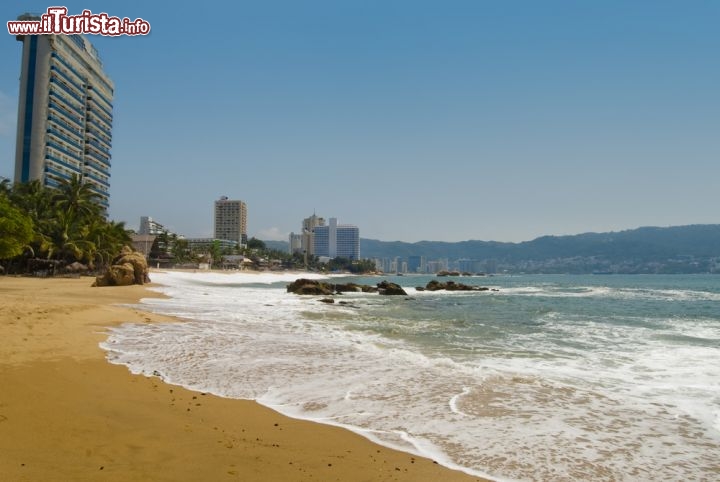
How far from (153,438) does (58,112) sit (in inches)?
4201

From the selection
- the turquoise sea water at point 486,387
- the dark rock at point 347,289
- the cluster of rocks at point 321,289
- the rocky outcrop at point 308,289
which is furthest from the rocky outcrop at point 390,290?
the turquoise sea water at point 486,387

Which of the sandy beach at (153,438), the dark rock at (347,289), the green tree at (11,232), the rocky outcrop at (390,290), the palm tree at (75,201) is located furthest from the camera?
the palm tree at (75,201)

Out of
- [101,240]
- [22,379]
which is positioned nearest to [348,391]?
[22,379]

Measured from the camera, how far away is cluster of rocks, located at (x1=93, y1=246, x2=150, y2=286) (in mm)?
35656

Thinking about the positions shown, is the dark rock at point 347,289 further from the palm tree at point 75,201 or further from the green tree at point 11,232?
the palm tree at point 75,201

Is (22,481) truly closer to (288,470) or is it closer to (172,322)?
(288,470)

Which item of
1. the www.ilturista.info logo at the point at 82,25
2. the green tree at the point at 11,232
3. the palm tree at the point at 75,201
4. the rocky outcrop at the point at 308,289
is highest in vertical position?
the www.ilturista.info logo at the point at 82,25

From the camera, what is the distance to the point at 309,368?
384 inches

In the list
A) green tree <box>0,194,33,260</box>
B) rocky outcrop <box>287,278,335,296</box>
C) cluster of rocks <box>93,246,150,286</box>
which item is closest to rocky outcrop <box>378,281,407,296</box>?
rocky outcrop <box>287,278,335,296</box>

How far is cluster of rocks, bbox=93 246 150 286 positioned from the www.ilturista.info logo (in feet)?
71.6

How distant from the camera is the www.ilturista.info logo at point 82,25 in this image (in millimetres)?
45219

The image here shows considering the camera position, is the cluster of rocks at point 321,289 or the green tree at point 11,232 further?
the cluster of rocks at point 321,289

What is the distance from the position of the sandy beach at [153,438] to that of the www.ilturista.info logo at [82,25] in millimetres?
45885

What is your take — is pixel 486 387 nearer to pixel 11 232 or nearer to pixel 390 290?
pixel 11 232
